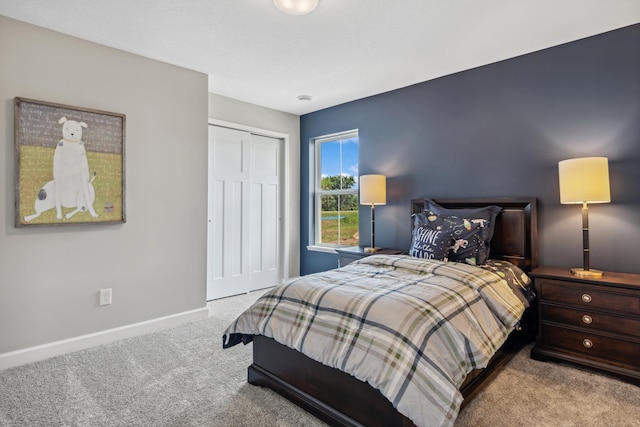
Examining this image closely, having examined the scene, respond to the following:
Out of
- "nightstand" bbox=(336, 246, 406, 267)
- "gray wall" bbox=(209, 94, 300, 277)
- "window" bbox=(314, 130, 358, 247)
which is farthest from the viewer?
"window" bbox=(314, 130, 358, 247)

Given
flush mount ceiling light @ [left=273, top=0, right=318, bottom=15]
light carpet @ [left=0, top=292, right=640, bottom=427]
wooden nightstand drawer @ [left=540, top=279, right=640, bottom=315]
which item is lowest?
light carpet @ [left=0, top=292, right=640, bottom=427]

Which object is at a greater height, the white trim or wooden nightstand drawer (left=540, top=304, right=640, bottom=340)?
the white trim

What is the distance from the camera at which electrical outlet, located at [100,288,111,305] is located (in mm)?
2773

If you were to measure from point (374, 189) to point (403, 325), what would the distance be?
2.25m

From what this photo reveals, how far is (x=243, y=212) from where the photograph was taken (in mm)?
4262

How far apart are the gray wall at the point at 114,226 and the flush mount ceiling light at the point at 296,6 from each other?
4.80 ft

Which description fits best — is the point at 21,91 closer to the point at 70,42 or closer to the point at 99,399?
the point at 70,42

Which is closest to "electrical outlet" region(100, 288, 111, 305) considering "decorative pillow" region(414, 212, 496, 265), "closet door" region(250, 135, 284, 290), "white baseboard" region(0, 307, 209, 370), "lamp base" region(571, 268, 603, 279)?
"white baseboard" region(0, 307, 209, 370)

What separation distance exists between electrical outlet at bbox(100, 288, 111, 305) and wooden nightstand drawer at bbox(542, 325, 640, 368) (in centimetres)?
334

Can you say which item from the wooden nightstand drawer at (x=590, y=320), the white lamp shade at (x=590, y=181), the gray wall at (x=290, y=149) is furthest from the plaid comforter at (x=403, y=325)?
the gray wall at (x=290, y=149)

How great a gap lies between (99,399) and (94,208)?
56.9 inches

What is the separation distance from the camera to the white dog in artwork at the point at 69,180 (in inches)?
99.0

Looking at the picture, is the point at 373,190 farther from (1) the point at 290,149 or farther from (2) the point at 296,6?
(2) the point at 296,6

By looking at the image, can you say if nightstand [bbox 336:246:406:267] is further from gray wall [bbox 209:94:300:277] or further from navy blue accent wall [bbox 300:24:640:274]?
gray wall [bbox 209:94:300:277]
